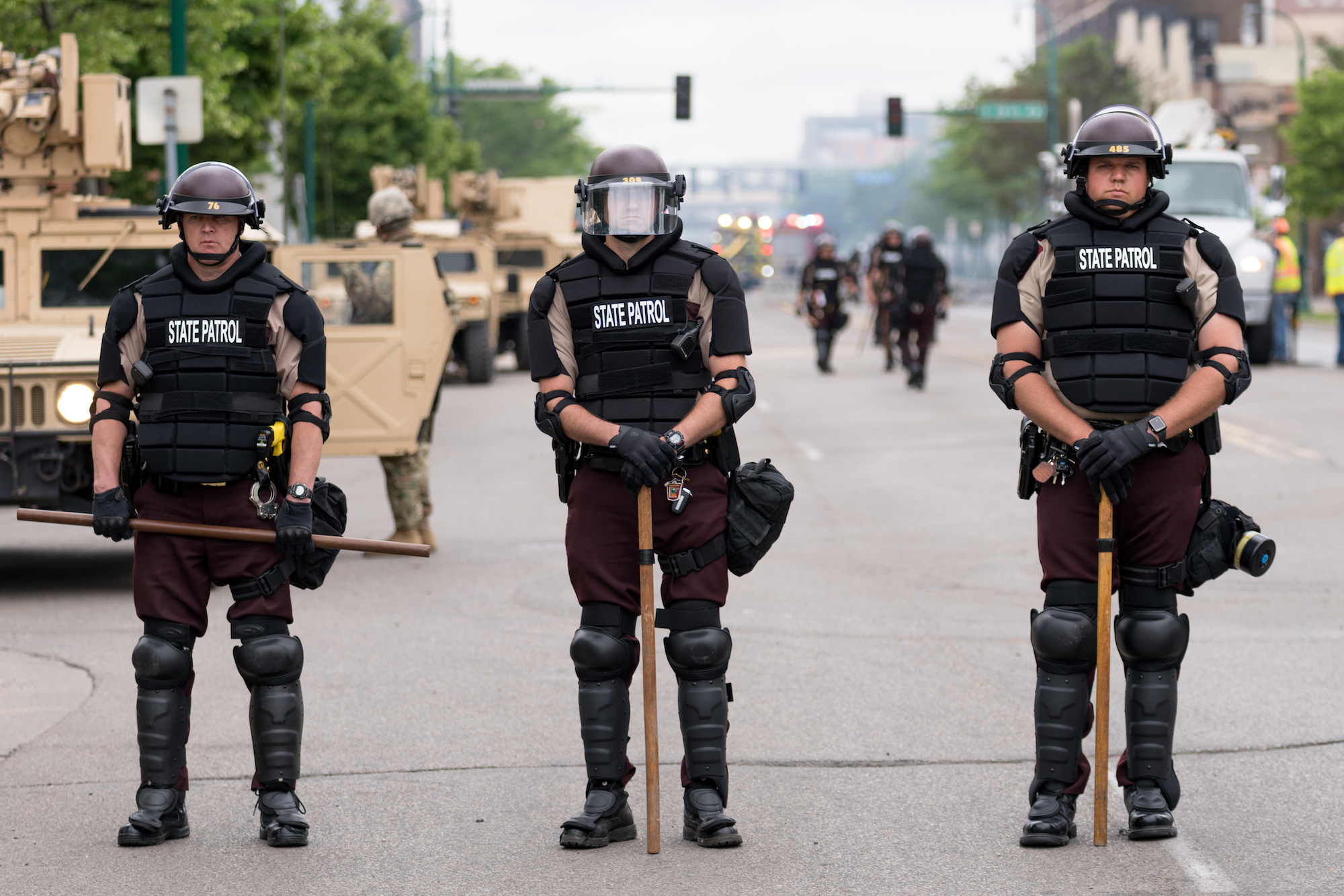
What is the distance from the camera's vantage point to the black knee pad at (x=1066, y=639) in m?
5.39

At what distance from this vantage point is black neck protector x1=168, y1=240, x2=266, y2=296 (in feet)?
18.3

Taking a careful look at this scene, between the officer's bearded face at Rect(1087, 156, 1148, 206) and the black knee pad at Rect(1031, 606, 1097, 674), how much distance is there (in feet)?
3.80

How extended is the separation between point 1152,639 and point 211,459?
268 cm

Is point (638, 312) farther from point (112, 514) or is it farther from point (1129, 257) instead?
point (112, 514)

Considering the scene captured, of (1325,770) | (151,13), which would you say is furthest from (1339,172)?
(1325,770)

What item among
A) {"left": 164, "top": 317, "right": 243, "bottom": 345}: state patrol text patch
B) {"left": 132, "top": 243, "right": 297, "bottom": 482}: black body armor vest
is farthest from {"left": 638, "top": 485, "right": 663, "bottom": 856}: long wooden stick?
{"left": 164, "top": 317, "right": 243, "bottom": 345}: state patrol text patch

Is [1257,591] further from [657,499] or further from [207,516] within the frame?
[207,516]

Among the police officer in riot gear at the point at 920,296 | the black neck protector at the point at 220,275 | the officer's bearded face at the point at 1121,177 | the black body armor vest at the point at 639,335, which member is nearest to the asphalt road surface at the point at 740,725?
the black body armor vest at the point at 639,335

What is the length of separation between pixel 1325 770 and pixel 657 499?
7.81 ft

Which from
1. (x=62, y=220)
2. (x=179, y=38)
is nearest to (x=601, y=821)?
(x=62, y=220)

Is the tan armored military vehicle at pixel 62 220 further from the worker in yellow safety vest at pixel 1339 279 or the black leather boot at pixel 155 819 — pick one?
the worker in yellow safety vest at pixel 1339 279

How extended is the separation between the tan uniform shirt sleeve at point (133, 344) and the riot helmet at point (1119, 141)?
2668mm

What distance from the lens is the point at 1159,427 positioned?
5.27m

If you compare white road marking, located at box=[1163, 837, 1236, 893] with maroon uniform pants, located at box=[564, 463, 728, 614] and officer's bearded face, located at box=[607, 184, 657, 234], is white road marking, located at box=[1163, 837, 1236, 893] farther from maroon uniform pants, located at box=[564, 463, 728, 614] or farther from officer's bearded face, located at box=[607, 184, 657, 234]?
officer's bearded face, located at box=[607, 184, 657, 234]
